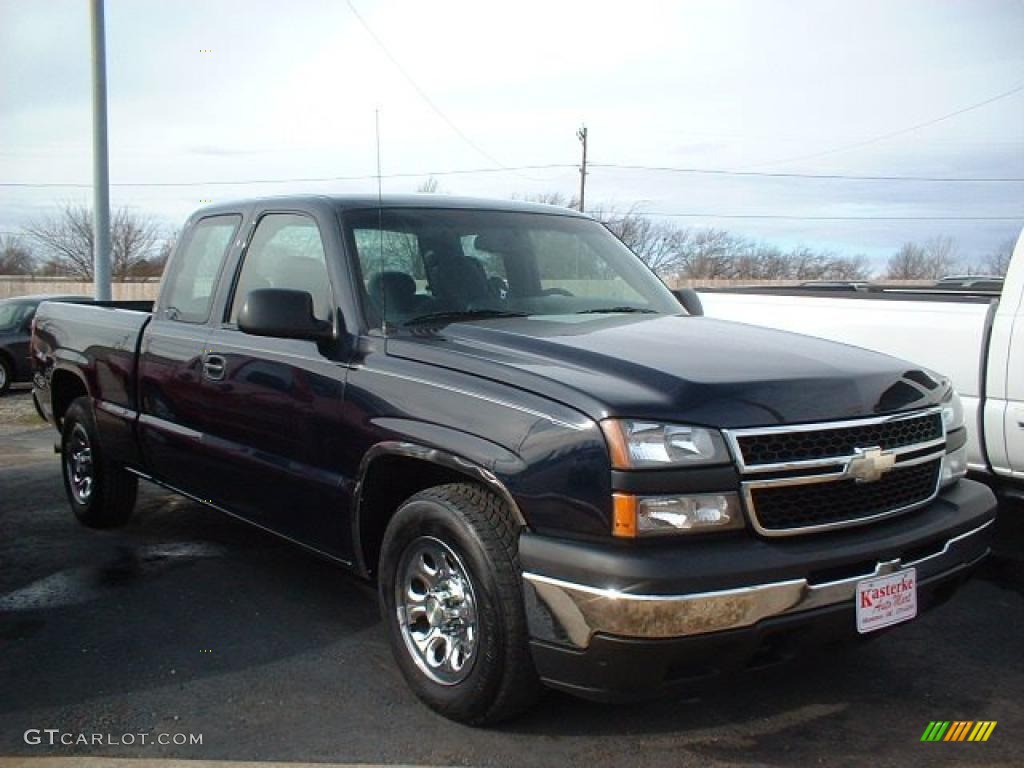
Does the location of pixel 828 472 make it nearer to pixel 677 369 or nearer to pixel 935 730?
Result: pixel 677 369

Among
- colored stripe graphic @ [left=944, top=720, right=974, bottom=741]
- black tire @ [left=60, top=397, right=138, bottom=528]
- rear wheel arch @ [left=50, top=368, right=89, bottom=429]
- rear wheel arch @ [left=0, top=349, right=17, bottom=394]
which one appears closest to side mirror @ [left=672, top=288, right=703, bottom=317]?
colored stripe graphic @ [left=944, top=720, right=974, bottom=741]

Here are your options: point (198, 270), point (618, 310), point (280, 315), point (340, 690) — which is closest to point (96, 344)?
point (198, 270)

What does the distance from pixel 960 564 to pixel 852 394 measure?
2.54 ft

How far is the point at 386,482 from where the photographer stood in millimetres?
3639

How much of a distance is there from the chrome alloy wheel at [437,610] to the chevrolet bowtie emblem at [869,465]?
1.27m

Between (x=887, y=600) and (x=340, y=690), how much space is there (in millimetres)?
1987

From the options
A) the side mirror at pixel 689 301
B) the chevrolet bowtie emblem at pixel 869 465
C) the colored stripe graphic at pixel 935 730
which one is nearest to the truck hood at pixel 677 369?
the chevrolet bowtie emblem at pixel 869 465

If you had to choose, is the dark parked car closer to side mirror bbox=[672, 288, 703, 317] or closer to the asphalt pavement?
the asphalt pavement

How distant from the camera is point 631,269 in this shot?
4.75 meters

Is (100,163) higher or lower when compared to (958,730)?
higher

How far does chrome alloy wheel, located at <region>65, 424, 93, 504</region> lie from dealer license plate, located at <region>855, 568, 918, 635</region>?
15.2 feet

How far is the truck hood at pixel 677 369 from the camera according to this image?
114 inches

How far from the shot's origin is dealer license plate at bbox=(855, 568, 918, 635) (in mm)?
2951

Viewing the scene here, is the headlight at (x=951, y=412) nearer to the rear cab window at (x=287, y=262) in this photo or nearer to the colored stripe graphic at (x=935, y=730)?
the colored stripe graphic at (x=935, y=730)
